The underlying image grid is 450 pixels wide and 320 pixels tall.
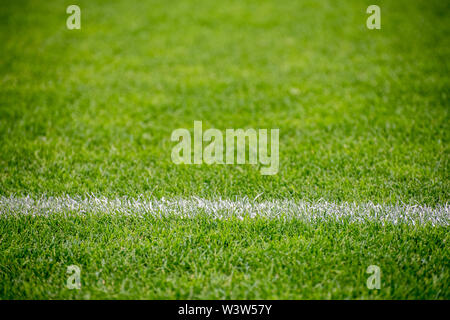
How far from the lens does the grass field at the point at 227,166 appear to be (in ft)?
5.96

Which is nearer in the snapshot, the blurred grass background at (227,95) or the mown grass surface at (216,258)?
the mown grass surface at (216,258)

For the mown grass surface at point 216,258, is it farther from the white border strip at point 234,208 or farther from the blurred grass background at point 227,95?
the blurred grass background at point 227,95

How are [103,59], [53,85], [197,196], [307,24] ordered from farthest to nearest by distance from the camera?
[307,24] → [103,59] → [53,85] → [197,196]

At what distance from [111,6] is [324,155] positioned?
16.7ft

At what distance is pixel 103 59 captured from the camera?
14.6ft

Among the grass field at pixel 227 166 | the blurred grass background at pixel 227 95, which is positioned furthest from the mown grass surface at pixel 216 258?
the blurred grass background at pixel 227 95

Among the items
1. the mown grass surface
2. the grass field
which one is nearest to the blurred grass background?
the grass field

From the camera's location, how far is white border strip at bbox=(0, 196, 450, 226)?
6.93 ft

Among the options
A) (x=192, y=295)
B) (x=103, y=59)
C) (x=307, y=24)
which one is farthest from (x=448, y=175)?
(x=103, y=59)

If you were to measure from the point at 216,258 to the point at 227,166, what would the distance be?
3.03 ft

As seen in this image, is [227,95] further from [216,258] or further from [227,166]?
[216,258]

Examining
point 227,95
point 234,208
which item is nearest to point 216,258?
point 234,208

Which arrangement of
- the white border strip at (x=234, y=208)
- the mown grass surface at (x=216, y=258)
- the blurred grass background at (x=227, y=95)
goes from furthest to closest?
1. the blurred grass background at (x=227, y=95)
2. the white border strip at (x=234, y=208)
3. the mown grass surface at (x=216, y=258)
